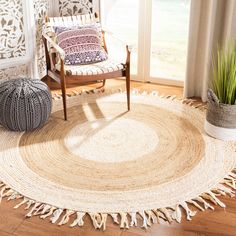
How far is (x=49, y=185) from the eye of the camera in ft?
7.60

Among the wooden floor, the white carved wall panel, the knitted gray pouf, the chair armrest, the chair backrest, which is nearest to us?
the wooden floor

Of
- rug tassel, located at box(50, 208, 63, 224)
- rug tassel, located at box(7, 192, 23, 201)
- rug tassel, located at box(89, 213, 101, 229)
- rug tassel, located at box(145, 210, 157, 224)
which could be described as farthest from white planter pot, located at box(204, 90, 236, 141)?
rug tassel, located at box(7, 192, 23, 201)

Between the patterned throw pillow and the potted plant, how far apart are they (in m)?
1.09

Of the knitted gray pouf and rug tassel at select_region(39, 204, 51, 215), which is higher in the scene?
the knitted gray pouf

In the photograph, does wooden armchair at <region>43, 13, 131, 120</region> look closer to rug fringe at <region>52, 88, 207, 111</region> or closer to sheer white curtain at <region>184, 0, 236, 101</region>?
rug fringe at <region>52, 88, 207, 111</region>

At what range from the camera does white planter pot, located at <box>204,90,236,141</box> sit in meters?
2.74

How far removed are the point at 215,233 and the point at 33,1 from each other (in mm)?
2599

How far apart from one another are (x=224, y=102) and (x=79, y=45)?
4.42 ft

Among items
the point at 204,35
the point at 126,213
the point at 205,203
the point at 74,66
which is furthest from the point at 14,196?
the point at 204,35

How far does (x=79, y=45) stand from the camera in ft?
10.9

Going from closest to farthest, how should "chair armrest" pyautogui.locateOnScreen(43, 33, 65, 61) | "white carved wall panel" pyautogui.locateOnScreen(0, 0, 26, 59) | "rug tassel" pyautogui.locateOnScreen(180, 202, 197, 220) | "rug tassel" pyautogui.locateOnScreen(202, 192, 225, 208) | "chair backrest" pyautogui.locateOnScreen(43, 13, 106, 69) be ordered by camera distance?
1. "rug tassel" pyautogui.locateOnScreen(180, 202, 197, 220)
2. "rug tassel" pyautogui.locateOnScreen(202, 192, 225, 208)
3. "chair armrest" pyautogui.locateOnScreen(43, 33, 65, 61)
4. "white carved wall panel" pyautogui.locateOnScreen(0, 0, 26, 59)
5. "chair backrest" pyautogui.locateOnScreen(43, 13, 106, 69)

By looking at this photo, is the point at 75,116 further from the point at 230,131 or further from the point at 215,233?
the point at 215,233

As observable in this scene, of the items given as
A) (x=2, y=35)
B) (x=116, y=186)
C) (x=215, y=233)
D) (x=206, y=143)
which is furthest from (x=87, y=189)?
→ (x=2, y=35)

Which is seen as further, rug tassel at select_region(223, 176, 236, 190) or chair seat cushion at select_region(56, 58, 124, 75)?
chair seat cushion at select_region(56, 58, 124, 75)
